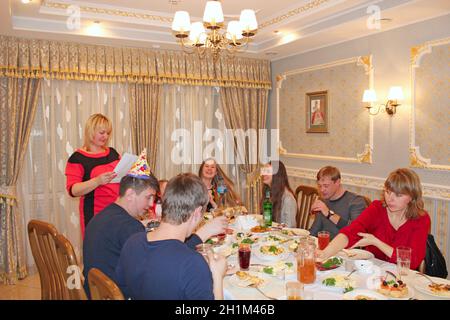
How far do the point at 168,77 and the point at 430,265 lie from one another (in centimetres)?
382

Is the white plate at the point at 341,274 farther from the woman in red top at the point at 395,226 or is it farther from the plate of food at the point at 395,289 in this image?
the woman in red top at the point at 395,226

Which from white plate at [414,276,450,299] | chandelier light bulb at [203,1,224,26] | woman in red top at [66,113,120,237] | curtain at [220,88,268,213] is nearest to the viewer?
white plate at [414,276,450,299]

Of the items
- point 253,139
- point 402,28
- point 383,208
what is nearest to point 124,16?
point 253,139

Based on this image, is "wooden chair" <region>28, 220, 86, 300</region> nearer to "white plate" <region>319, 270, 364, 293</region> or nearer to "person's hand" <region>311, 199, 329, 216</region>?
"white plate" <region>319, 270, 364, 293</region>

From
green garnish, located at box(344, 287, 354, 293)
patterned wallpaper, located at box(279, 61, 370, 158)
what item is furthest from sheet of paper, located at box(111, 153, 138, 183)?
patterned wallpaper, located at box(279, 61, 370, 158)

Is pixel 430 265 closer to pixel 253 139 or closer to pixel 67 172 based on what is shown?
pixel 67 172

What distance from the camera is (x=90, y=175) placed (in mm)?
3215

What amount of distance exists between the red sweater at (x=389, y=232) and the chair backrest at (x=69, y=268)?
162cm

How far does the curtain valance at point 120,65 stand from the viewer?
4.29m

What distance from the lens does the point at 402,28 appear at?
396 centimetres

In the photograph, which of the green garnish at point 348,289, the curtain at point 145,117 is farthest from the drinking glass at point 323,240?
the curtain at point 145,117

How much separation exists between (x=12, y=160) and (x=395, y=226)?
12.6ft

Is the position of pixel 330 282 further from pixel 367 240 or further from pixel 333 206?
pixel 333 206

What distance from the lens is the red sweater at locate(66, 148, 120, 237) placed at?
10.4ft
